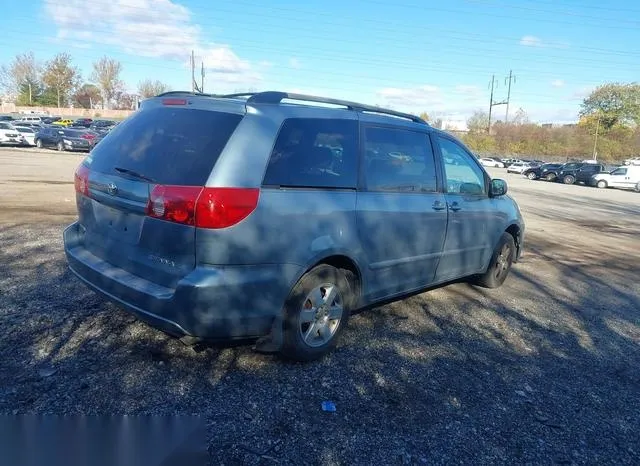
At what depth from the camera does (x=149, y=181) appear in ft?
10.3

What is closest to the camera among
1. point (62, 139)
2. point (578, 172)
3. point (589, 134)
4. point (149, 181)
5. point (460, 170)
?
point (149, 181)

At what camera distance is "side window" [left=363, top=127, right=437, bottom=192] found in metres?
3.94

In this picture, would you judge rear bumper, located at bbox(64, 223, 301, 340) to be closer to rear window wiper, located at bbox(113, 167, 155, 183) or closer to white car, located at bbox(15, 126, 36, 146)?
rear window wiper, located at bbox(113, 167, 155, 183)

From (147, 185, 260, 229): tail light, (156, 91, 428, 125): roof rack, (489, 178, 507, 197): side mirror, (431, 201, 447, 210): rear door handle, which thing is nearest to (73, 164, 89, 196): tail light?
(156, 91, 428, 125): roof rack

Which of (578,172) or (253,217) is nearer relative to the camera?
(253,217)

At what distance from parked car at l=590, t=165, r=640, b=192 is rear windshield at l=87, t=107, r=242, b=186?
37.7 metres

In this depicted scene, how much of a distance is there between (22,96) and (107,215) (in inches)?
4165

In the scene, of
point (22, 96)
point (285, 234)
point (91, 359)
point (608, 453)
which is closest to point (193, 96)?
point (285, 234)

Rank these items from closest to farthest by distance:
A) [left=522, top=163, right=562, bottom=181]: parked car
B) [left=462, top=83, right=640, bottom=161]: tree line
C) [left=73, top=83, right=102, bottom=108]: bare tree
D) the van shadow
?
the van shadow < [left=522, top=163, right=562, bottom=181]: parked car < [left=462, top=83, right=640, bottom=161]: tree line < [left=73, top=83, right=102, bottom=108]: bare tree

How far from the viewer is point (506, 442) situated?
2877 millimetres

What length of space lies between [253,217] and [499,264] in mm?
3877

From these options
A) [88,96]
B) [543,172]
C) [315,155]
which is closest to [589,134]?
[543,172]

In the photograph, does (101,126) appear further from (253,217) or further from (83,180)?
(253,217)

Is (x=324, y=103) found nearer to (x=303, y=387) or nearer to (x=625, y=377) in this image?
(x=303, y=387)
